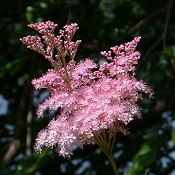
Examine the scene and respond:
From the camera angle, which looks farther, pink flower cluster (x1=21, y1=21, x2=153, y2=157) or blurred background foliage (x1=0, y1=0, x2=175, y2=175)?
blurred background foliage (x1=0, y1=0, x2=175, y2=175)

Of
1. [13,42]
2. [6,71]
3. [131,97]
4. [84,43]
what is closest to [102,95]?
[131,97]

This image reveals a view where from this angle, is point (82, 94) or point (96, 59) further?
point (96, 59)

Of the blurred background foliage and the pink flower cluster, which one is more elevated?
the blurred background foliage

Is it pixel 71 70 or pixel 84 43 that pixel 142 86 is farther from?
pixel 84 43

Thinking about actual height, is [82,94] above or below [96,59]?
below
